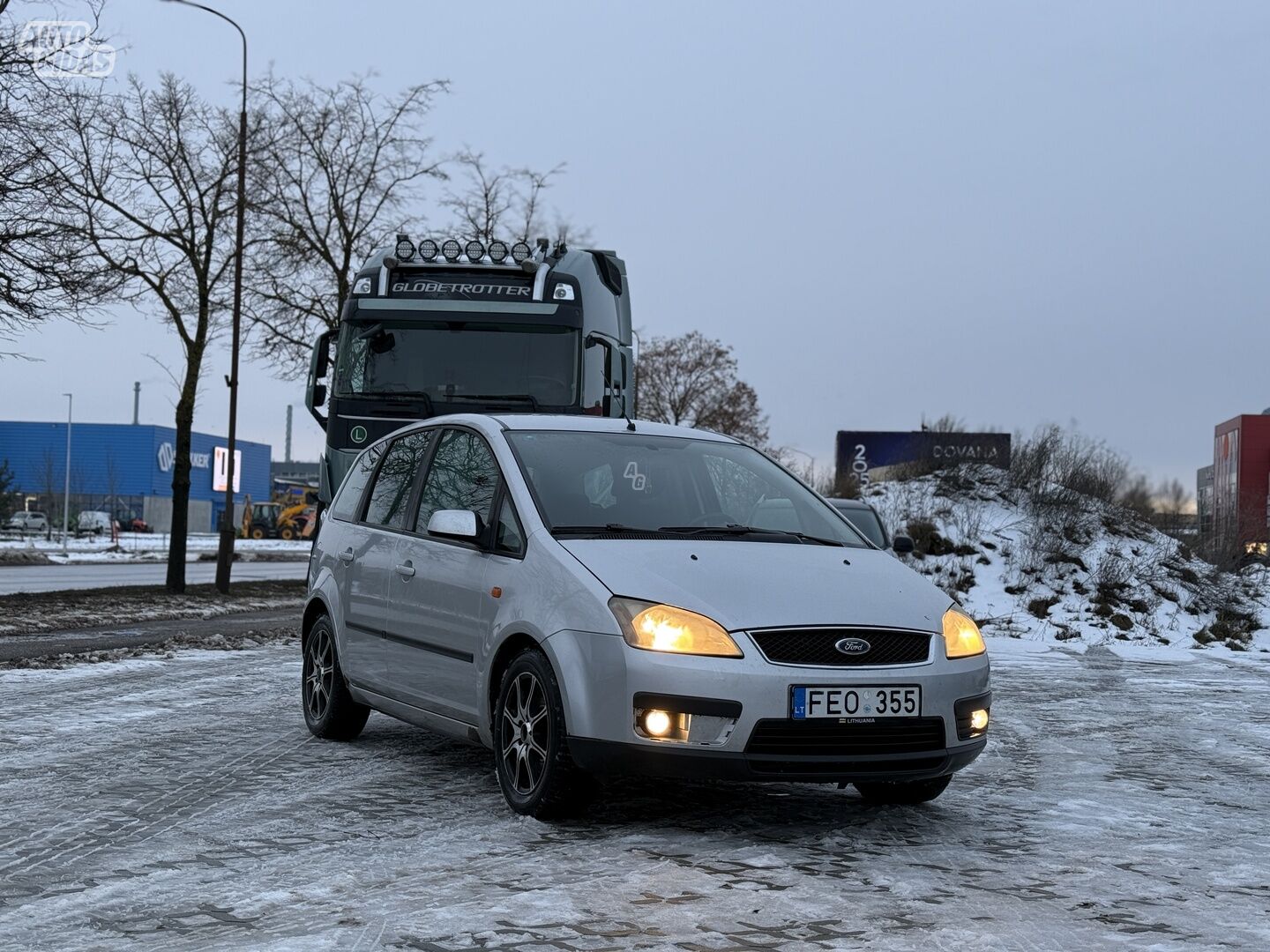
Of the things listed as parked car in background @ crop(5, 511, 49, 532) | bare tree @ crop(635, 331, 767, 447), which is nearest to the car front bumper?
bare tree @ crop(635, 331, 767, 447)

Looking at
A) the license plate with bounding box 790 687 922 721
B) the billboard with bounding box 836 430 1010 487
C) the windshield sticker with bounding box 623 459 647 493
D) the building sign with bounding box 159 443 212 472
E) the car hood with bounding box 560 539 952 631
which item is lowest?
the license plate with bounding box 790 687 922 721

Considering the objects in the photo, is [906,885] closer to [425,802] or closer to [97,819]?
[425,802]

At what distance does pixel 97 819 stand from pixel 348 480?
302 cm

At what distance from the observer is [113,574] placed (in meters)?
33.1

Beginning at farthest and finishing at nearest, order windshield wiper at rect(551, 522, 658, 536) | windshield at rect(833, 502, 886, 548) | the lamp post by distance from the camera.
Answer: the lamp post → windshield at rect(833, 502, 886, 548) → windshield wiper at rect(551, 522, 658, 536)

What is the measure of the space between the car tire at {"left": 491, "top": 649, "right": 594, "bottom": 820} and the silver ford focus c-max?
0.4 inches

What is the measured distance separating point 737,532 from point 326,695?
111 inches

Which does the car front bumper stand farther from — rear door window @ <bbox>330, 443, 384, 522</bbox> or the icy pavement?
rear door window @ <bbox>330, 443, 384, 522</bbox>

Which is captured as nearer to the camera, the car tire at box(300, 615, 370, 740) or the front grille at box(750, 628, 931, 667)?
the front grille at box(750, 628, 931, 667)

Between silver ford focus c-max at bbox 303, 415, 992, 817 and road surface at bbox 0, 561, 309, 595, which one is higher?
silver ford focus c-max at bbox 303, 415, 992, 817

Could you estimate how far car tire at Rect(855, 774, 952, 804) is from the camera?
645cm

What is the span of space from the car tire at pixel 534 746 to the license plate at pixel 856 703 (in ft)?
2.92

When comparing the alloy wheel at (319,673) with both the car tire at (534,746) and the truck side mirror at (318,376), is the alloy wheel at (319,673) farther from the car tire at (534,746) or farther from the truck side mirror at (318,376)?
the truck side mirror at (318,376)

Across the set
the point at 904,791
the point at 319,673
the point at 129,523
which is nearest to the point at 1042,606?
the point at 319,673
